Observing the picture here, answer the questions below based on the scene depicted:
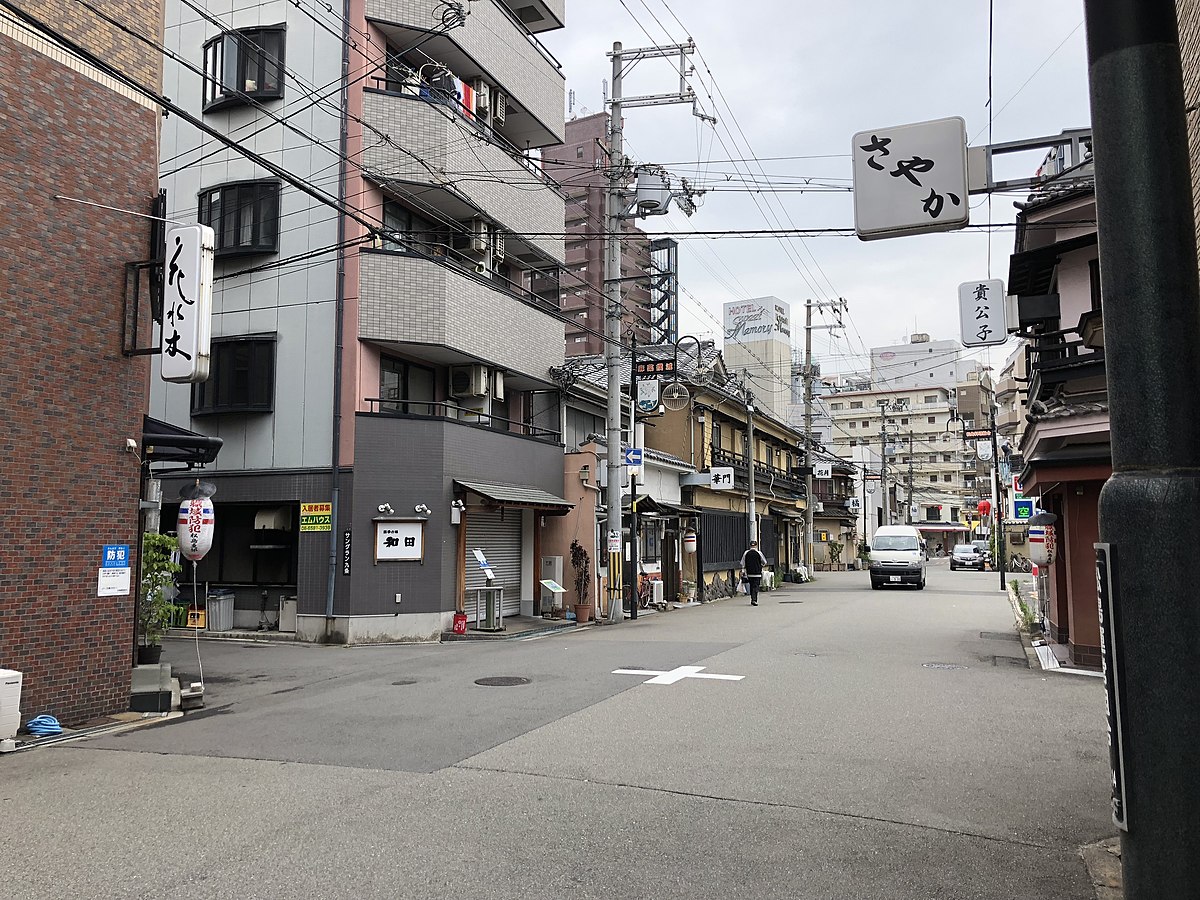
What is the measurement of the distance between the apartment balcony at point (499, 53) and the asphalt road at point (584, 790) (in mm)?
13912

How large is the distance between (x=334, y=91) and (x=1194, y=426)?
1901 centimetres

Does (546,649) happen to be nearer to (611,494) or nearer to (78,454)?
(611,494)

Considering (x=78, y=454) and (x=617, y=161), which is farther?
(x=617, y=161)

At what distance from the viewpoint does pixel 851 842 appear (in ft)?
18.9

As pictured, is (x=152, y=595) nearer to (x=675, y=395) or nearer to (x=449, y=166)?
(x=449, y=166)

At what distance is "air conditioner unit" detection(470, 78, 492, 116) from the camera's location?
2197cm

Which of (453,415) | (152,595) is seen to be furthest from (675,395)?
(152,595)

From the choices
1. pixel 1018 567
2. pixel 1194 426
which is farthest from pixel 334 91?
pixel 1018 567

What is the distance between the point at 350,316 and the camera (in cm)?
1862

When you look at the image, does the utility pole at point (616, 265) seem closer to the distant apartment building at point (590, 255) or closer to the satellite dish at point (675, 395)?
the satellite dish at point (675, 395)

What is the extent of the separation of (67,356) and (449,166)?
11755 millimetres

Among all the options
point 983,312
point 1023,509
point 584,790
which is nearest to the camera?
point 584,790

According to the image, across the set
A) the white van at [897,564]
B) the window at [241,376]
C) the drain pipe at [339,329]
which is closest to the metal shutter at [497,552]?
the drain pipe at [339,329]

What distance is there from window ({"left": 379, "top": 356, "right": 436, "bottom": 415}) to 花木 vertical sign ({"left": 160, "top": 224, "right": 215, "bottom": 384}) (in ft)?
27.8
